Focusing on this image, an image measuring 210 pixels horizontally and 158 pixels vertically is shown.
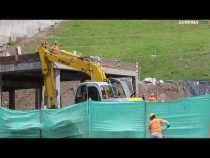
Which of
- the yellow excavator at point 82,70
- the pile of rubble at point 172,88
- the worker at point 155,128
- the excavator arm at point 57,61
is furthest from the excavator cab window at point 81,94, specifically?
the pile of rubble at point 172,88

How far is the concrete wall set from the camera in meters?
70.3

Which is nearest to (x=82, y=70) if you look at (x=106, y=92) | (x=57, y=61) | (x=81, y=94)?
(x=57, y=61)

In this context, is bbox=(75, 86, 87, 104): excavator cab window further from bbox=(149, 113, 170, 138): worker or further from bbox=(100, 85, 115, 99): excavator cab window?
bbox=(149, 113, 170, 138): worker

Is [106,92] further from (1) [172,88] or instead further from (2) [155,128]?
(1) [172,88]

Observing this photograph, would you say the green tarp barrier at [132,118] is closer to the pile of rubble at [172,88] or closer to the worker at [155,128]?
the worker at [155,128]

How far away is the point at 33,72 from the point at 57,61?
613cm

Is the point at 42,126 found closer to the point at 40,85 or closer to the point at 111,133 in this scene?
the point at 111,133

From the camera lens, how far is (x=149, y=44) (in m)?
70.2

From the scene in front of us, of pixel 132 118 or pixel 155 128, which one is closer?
pixel 155 128

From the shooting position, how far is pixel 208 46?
213ft

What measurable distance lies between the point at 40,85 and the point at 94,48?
2774 cm
